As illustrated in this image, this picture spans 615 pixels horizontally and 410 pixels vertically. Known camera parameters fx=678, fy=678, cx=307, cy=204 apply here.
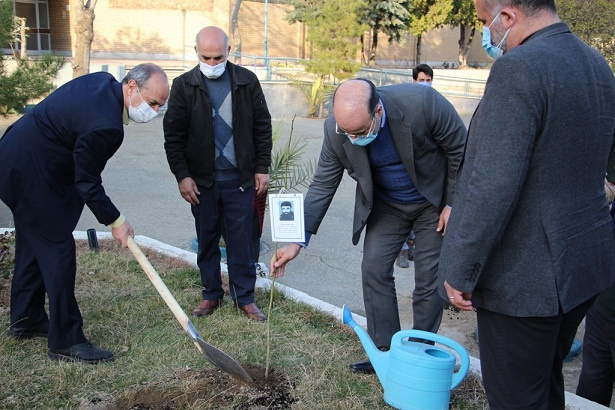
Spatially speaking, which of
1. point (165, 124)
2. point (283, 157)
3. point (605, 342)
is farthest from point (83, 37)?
point (605, 342)

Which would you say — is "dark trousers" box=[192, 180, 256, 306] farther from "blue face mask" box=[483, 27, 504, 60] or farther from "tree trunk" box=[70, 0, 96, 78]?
"tree trunk" box=[70, 0, 96, 78]

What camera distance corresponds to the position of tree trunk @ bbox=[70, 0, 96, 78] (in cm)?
1449

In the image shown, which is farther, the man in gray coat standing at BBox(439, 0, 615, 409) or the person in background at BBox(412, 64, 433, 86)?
the person in background at BBox(412, 64, 433, 86)

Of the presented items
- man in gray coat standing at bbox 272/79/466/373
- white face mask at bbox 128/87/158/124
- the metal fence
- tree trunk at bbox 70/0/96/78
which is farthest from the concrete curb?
the metal fence

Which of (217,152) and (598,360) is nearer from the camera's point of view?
(598,360)

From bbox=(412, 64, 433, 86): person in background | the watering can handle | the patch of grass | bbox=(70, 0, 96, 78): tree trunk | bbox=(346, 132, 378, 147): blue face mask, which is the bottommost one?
the patch of grass

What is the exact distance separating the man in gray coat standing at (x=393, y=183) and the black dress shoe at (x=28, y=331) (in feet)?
5.60

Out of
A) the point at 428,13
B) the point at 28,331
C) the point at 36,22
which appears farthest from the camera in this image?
the point at 36,22

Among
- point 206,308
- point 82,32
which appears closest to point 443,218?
point 206,308

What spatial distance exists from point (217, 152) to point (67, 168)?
1119 millimetres

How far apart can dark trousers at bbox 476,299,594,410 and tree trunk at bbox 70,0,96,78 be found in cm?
1385

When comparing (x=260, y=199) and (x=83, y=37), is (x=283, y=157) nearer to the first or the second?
(x=260, y=199)

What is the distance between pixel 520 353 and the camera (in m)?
2.42

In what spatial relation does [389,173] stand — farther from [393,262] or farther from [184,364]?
[184,364]
